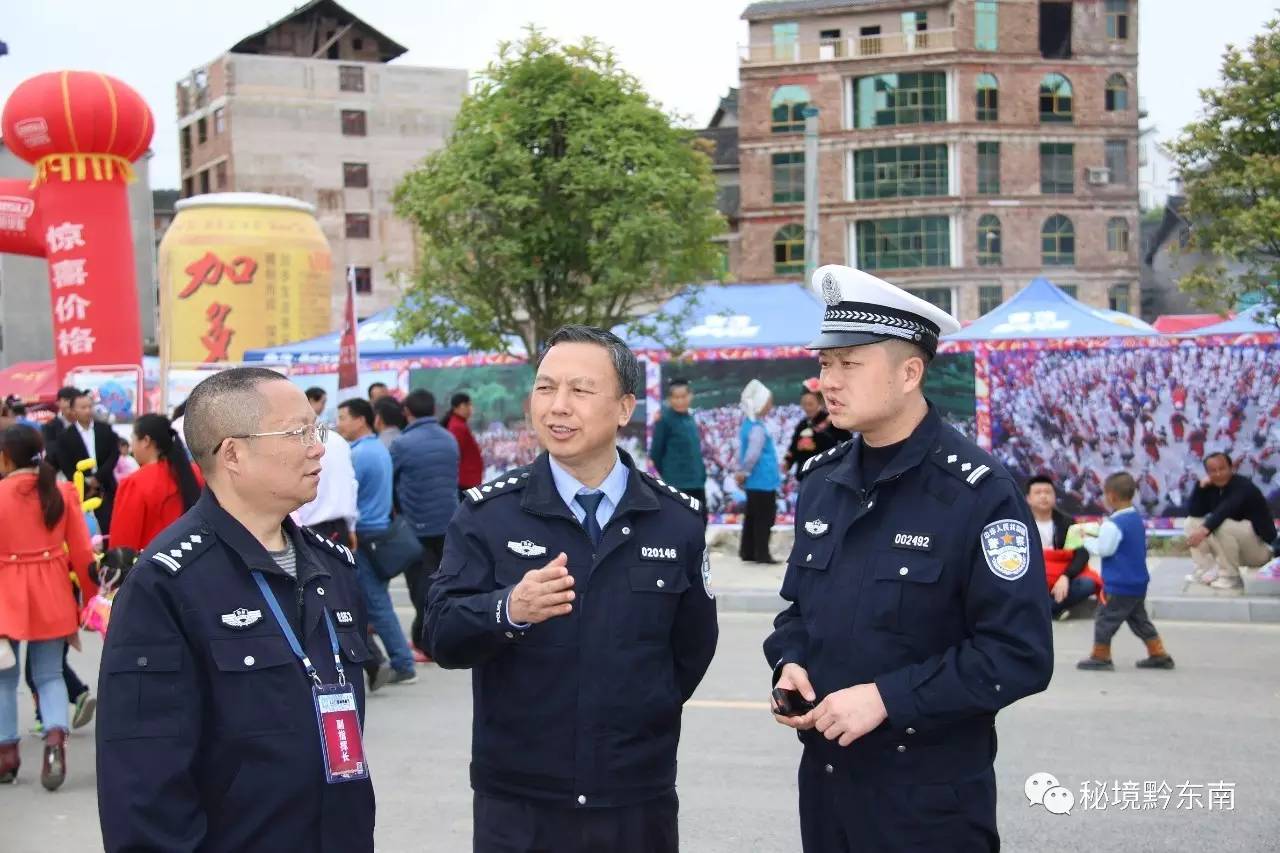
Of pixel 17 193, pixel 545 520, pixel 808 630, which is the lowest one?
pixel 808 630

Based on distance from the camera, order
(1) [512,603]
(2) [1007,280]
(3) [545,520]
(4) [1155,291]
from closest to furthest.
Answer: (1) [512,603], (3) [545,520], (2) [1007,280], (4) [1155,291]

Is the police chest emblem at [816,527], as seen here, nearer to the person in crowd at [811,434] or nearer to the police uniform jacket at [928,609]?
the police uniform jacket at [928,609]

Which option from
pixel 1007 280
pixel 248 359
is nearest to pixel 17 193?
pixel 248 359

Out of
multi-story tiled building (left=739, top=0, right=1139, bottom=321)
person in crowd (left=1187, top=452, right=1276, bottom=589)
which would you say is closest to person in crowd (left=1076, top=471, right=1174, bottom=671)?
person in crowd (left=1187, top=452, right=1276, bottom=589)

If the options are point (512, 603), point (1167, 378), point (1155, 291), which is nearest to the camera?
point (512, 603)

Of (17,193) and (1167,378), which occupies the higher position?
(17,193)

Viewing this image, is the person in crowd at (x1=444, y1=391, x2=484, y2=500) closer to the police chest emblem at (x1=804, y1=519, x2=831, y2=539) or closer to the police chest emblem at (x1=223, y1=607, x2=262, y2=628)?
the police chest emblem at (x1=804, y1=519, x2=831, y2=539)

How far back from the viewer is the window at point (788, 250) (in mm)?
57500

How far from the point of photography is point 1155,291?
6675cm

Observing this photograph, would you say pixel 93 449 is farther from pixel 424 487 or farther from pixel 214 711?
pixel 214 711

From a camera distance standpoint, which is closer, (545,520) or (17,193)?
(545,520)

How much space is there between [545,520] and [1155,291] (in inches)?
2669

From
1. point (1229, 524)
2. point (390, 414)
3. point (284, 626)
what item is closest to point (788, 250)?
point (1229, 524)

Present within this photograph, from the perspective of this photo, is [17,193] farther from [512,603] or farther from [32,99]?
[512,603]
